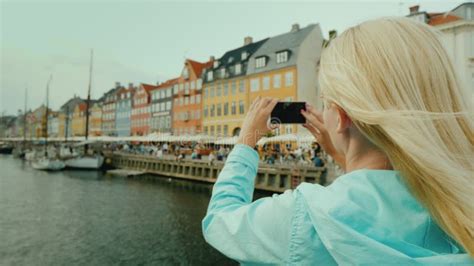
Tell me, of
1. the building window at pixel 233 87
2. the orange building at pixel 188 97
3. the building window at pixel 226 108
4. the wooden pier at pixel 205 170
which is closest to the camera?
the wooden pier at pixel 205 170

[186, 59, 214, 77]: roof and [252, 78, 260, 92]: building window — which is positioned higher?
[186, 59, 214, 77]: roof


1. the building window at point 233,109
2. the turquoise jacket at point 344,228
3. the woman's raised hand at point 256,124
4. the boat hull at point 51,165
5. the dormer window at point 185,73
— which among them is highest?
the dormer window at point 185,73

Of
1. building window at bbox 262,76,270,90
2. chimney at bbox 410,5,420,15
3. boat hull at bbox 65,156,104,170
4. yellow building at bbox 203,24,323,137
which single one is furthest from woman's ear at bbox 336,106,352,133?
boat hull at bbox 65,156,104,170

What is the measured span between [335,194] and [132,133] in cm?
7586

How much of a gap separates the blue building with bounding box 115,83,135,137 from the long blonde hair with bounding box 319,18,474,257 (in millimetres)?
77220

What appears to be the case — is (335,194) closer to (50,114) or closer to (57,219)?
(57,219)

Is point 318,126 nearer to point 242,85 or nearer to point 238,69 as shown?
point 242,85

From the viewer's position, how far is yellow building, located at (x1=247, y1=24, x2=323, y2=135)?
37.5m

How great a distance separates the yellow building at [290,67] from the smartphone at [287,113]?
3506 centimetres

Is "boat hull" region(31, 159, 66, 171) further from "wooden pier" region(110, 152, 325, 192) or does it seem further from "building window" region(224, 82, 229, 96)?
"building window" region(224, 82, 229, 96)

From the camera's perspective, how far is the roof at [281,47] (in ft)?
126

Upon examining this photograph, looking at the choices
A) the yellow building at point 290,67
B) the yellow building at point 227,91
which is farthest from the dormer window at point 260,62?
the yellow building at point 227,91

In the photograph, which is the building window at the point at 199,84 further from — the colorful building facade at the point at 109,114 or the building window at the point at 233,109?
the colorful building facade at the point at 109,114

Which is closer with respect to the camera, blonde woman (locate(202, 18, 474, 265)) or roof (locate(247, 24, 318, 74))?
blonde woman (locate(202, 18, 474, 265))
